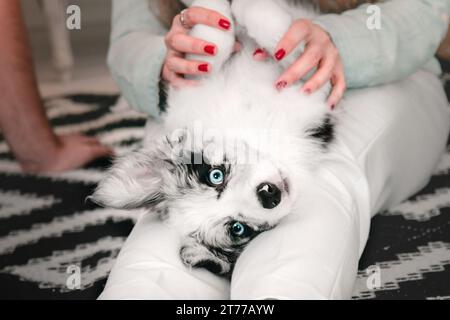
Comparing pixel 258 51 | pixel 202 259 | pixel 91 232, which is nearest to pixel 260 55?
pixel 258 51

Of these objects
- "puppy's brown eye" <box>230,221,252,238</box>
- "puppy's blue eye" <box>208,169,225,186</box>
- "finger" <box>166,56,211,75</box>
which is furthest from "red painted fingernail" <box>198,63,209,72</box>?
"puppy's brown eye" <box>230,221,252,238</box>

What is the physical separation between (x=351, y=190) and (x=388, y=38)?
43 centimetres

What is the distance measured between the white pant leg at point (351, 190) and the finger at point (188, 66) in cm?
33

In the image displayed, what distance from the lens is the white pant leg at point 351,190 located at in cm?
93

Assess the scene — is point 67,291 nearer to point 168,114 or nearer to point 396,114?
point 168,114

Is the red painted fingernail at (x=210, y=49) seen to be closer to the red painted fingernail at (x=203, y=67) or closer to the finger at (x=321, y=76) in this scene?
the red painted fingernail at (x=203, y=67)

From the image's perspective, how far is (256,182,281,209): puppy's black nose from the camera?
1063mm

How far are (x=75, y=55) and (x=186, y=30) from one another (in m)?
0.38

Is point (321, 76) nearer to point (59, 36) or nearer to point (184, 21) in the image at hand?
point (184, 21)

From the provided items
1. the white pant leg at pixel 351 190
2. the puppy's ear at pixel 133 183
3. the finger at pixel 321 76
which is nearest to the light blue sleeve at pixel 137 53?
the puppy's ear at pixel 133 183

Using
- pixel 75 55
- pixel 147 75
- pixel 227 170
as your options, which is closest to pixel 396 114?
pixel 227 170

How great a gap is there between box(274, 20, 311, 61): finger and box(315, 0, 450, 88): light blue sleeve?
0.13 meters

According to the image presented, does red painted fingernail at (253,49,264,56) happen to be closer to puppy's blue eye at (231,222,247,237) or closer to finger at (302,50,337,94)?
finger at (302,50,337,94)
